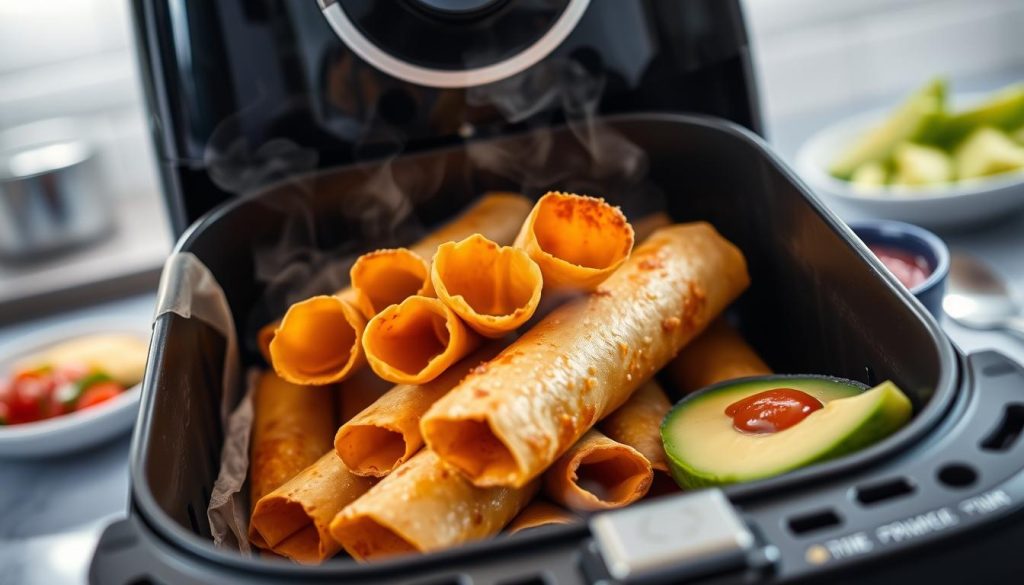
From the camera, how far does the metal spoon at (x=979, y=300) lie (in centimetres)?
89

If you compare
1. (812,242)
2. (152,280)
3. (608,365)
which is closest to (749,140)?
(812,242)

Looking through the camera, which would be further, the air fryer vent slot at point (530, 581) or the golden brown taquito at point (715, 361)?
the golden brown taquito at point (715, 361)

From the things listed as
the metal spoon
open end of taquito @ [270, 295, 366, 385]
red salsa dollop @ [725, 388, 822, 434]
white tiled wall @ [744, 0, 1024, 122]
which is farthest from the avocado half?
white tiled wall @ [744, 0, 1024, 122]

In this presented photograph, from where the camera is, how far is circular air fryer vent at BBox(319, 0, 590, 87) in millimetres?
751

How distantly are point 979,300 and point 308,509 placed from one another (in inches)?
24.5

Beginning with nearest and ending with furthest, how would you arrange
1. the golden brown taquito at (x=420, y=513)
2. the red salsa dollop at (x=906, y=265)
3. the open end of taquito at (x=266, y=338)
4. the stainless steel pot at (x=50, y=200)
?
the golden brown taquito at (x=420, y=513), the open end of taquito at (x=266, y=338), the red salsa dollop at (x=906, y=265), the stainless steel pot at (x=50, y=200)

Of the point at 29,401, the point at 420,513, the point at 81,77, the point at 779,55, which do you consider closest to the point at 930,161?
the point at 779,55

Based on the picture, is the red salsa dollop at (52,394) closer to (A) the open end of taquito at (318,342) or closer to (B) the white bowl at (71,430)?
(B) the white bowl at (71,430)

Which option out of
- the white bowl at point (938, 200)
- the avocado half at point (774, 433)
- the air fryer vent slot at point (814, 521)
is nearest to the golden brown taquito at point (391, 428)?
the avocado half at point (774, 433)

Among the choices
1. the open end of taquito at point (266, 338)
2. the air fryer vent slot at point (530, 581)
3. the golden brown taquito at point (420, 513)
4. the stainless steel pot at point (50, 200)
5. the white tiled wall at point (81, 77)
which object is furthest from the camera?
the white tiled wall at point (81, 77)

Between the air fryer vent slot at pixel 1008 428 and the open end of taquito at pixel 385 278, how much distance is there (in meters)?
0.33

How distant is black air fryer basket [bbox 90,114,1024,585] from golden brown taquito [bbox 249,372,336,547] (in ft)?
0.10

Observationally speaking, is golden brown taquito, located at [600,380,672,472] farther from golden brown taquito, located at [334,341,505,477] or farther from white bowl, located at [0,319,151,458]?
white bowl, located at [0,319,151,458]

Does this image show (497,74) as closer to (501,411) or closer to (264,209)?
(264,209)
